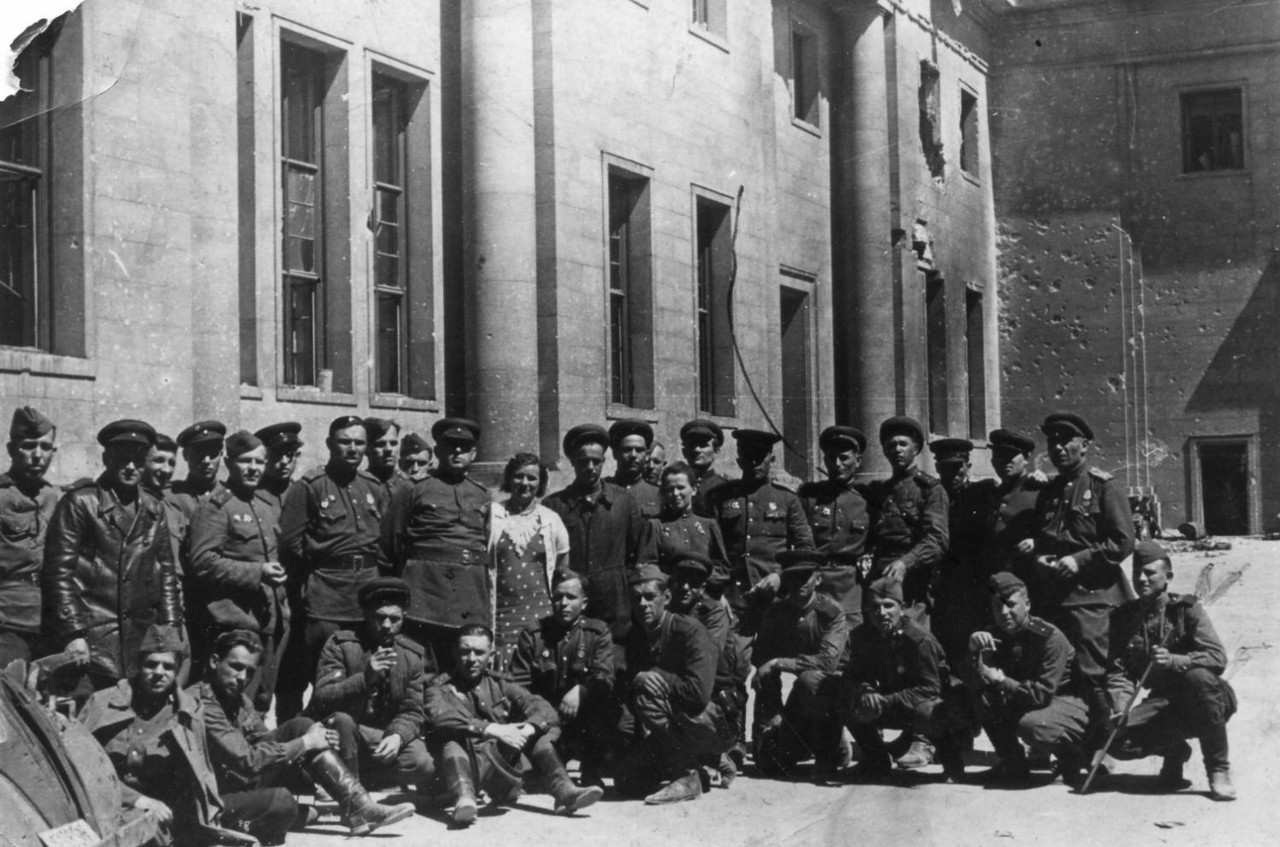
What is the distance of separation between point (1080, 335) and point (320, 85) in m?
16.1

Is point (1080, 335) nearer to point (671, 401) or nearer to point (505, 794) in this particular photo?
point (671, 401)

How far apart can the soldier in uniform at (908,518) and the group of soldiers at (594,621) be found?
0.06ft

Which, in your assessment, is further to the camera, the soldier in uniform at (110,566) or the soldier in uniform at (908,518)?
the soldier in uniform at (908,518)

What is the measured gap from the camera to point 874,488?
28.3ft

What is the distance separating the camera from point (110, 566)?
21.5ft


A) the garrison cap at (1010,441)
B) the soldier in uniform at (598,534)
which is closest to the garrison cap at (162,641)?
the soldier in uniform at (598,534)

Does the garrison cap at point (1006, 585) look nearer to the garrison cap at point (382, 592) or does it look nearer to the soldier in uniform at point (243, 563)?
the garrison cap at point (382, 592)

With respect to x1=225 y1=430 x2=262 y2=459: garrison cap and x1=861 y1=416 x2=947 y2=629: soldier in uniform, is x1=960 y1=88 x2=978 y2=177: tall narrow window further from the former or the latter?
x1=225 y1=430 x2=262 y2=459: garrison cap

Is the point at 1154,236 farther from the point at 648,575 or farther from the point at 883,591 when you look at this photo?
the point at 648,575

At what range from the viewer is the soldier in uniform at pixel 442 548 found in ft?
25.3

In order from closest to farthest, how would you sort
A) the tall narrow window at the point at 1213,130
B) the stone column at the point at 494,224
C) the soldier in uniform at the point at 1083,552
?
1. the soldier in uniform at the point at 1083,552
2. the stone column at the point at 494,224
3. the tall narrow window at the point at 1213,130

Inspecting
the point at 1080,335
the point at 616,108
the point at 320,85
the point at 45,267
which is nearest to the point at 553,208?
the point at 616,108

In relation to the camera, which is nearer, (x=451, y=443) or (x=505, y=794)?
(x=505, y=794)

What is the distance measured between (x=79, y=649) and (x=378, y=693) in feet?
4.54
